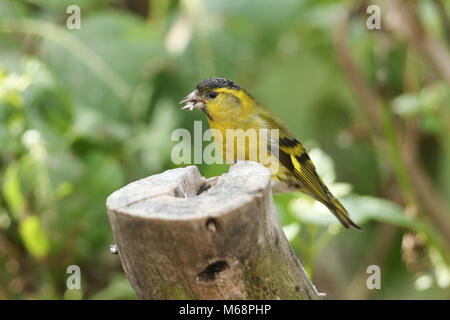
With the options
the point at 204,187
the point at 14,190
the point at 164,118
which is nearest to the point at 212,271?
the point at 204,187

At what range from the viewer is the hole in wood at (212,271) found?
1216 mm

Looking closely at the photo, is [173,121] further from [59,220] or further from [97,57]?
[59,220]

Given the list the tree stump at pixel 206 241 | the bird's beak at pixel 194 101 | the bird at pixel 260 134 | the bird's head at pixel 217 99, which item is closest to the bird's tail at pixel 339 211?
the bird at pixel 260 134

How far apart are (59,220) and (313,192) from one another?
103cm

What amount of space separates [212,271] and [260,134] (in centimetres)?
125

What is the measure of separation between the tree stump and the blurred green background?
2.51 ft

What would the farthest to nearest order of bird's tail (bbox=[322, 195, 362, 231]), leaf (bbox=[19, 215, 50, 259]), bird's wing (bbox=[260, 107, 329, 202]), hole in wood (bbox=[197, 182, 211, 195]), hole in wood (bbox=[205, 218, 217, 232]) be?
1. leaf (bbox=[19, 215, 50, 259])
2. bird's wing (bbox=[260, 107, 329, 202])
3. bird's tail (bbox=[322, 195, 362, 231])
4. hole in wood (bbox=[197, 182, 211, 195])
5. hole in wood (bbox=[205, 218, 217, 232])

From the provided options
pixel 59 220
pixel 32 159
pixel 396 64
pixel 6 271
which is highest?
pixel 396 64

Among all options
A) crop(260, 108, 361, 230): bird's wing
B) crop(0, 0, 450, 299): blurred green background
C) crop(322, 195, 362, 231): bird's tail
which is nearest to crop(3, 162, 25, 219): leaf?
crop(0, 0, 450, 299): blurred green background

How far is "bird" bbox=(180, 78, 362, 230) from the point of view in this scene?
237 cm

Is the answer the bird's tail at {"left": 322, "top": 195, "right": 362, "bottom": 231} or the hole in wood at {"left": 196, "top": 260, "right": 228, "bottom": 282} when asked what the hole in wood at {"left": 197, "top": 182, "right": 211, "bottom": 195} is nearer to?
the hole in wood at {"left": 196, "top": 260, "right": 228, "bottom": 282}

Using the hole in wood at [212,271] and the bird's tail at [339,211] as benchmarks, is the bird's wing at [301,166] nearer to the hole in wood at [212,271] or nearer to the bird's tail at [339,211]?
the bird's tail at [339,211]

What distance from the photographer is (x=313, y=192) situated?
7.88ft
